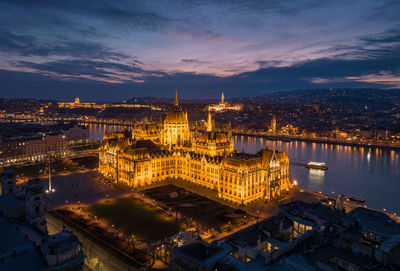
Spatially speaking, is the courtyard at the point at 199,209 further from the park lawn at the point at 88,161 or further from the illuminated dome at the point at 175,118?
the park lawn at the point at 88,161

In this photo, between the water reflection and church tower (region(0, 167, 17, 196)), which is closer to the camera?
church tower (region(0, 167, 17, 196))

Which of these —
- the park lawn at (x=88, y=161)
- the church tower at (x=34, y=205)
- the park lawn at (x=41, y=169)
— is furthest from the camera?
the park lawn at (x=88, y=161)

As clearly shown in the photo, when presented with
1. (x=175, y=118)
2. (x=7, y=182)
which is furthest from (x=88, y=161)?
(x=7, y=182)

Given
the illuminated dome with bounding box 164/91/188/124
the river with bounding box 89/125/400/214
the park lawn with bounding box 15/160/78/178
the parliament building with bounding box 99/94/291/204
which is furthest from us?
the illuminated dome with bounding box 164/91/188/124

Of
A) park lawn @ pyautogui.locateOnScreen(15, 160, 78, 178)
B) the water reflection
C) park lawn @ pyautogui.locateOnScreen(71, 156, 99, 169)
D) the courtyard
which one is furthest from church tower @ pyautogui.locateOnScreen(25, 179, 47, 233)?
park lawn @ pyautogui.locateOnScreen(71, 156, 99, 169)

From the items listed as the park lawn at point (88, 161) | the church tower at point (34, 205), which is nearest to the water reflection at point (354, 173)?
the church tower at point (34, 205)

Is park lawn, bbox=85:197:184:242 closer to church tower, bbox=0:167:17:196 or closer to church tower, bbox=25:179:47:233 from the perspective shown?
church tower, bbox=25:179:47:233
